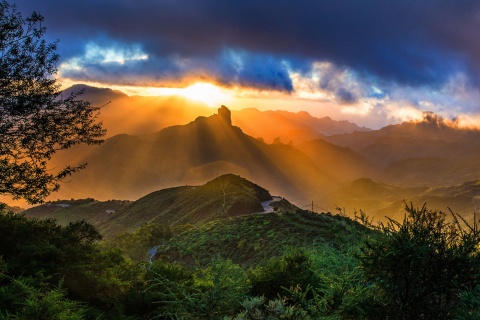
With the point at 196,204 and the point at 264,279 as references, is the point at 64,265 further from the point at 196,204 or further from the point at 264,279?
the point at 196,204

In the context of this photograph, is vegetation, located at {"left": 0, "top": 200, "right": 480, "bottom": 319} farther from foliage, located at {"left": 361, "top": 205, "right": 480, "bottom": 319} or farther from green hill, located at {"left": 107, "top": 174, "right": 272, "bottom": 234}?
green hill, located at {"left": 107, "top": 174, "right": 272, "bottom": 234}

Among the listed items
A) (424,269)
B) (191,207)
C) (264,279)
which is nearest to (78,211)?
(191,207)

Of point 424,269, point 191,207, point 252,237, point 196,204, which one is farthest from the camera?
point 196,204

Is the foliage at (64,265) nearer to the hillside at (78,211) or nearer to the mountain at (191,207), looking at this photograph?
the mountain at (191,207)

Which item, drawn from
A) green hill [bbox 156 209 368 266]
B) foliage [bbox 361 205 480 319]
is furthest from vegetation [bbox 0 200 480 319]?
green hill [bbox 156 209 368 266]

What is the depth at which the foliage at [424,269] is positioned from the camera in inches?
240

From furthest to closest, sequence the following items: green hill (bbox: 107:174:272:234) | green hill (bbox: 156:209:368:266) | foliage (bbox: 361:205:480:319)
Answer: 1. green hill (bbox: 107:174:272:234)
2. green hill (bbox: 156:209:368:266)
3. foliage (bbox: 361:205:480:319)

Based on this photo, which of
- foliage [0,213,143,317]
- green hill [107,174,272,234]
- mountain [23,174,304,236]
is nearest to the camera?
foliage [0,213,143,317]

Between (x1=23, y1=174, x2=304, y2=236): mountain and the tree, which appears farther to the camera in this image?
(x1=23, y1=174, x2=304, y2=236): mountain

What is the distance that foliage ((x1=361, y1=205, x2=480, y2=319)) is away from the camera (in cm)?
611

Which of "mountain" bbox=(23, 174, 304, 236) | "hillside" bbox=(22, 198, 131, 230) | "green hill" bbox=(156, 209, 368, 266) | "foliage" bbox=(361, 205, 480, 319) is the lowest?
"hillside" bbox=(22, 198, 131, 230)

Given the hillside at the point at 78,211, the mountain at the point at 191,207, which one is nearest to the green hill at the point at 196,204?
the mountain at the point at 191,207

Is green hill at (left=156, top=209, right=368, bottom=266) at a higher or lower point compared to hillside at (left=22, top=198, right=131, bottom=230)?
higher

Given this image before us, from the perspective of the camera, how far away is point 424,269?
6219 mm
